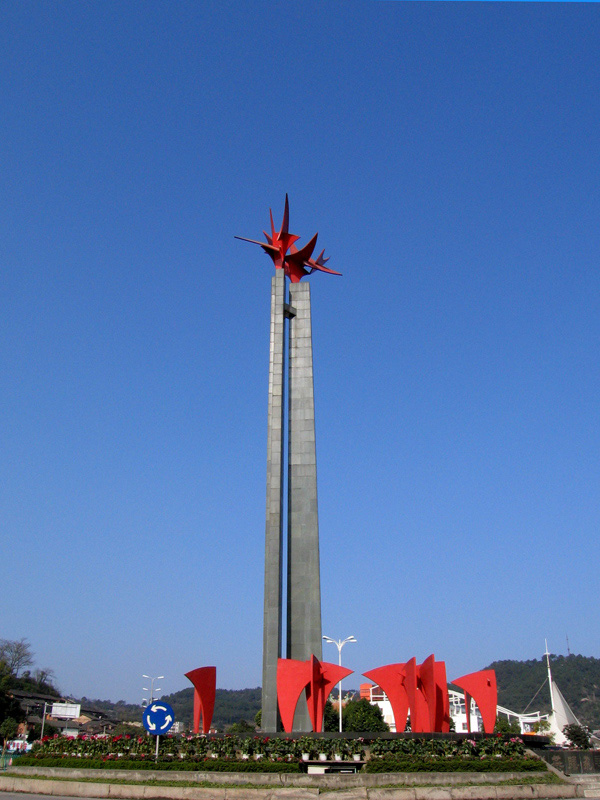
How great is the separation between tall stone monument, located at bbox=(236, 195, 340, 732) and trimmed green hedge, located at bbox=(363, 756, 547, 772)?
667cm

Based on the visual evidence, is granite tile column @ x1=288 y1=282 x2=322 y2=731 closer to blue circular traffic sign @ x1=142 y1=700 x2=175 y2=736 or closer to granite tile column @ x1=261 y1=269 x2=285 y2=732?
granite tile column @ x1=261 y1=269 x2=285 y2=732

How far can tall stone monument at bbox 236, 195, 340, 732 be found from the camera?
2275 centimetres

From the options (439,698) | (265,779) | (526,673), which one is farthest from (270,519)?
(526,673)

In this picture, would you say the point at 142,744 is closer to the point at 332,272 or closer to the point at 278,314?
the point at 278,314

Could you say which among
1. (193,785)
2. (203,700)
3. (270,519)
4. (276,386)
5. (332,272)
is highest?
(332,272)

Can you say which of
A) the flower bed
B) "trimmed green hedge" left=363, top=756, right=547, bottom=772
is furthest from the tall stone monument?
"trimmed green hedge" left=363, top=756, right=547, bottom=772

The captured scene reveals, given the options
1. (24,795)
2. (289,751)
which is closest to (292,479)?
(289,751)

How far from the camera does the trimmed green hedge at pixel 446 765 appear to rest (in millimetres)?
Result: 15227

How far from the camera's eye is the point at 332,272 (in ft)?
96.3

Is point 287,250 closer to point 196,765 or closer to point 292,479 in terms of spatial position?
point 292,479

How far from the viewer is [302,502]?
24891mm

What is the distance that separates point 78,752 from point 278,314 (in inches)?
642

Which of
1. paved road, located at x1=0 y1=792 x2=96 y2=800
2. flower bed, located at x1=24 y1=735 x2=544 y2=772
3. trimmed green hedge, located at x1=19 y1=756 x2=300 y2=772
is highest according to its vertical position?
flower bed, located at x1=24 y1=735 x2=544 y2=772

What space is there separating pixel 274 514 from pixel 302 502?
1319mm
